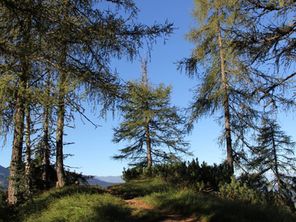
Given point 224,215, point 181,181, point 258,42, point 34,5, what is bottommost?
point 224,215

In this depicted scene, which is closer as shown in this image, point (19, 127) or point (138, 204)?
point (19, 127)

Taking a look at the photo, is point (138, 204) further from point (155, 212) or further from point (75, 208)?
point (75, 208)

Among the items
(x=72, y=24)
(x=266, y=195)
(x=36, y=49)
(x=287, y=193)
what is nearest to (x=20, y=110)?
(x=36, y=49)

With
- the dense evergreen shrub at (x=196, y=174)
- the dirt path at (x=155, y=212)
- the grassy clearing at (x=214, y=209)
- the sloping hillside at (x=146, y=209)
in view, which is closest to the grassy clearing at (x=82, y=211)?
the sloping hillside at (x=146, y=209)

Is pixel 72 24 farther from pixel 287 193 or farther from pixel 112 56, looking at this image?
pixel 287 193

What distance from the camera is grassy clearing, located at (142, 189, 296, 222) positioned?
30.0ft

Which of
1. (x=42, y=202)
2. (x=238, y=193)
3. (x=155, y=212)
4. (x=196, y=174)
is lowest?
(x=155, y=212)

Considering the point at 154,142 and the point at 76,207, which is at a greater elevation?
the point at 154,142

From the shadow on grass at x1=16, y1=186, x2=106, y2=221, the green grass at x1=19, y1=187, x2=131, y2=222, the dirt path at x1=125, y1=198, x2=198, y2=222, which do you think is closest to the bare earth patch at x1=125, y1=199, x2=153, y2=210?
the dirt path at x1=125, y1=198, x2=198, y2=222

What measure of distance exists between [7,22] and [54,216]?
4769mm

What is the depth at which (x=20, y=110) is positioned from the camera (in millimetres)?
10344

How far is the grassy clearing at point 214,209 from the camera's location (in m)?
9.16

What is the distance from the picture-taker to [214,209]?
9.73m

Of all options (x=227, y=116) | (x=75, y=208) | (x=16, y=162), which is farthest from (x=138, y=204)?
(x=227, y=116)
